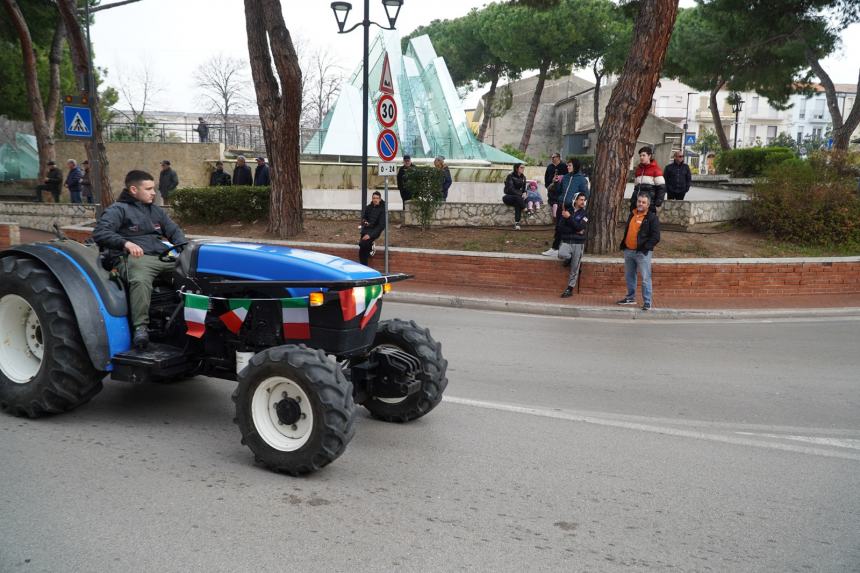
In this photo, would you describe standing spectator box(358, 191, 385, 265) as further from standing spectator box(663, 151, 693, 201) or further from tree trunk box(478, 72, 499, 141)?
tree trunk box(478, 72, 499, 141)

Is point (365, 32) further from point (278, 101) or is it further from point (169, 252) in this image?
point (169, 252)

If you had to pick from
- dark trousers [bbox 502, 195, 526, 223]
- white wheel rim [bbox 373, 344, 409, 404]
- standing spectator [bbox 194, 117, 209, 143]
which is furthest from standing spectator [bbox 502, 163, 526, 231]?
standing spectator [bbox 194, 117, 209, 143]

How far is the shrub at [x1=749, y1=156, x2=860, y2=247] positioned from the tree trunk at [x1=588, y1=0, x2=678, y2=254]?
13.7 ft

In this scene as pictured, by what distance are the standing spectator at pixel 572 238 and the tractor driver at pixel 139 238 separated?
803 cm

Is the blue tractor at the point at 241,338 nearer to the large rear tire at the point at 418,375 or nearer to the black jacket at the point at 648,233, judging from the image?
the large rear tire at the point at 418,375

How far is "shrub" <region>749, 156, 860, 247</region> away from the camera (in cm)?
1527

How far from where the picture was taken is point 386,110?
1211cm

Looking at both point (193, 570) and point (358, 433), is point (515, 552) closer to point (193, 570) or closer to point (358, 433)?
point (193, 570)

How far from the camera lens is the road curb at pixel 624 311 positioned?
11.8 metres

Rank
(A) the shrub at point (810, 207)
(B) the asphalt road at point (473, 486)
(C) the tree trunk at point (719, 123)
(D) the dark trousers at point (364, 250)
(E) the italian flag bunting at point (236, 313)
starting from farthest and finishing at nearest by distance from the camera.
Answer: (C) the tree trunk at point (719, 123) < (A) the shrub at point (810, 207) < (D) the dark trousers at point (364, 250) < (E) the italian flag bunting at point (236, 313) < (B) the asphalt road at point (473, 486)

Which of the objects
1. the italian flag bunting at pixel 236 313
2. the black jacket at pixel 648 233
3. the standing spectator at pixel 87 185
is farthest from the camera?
the standing spectator at pixel 87 185

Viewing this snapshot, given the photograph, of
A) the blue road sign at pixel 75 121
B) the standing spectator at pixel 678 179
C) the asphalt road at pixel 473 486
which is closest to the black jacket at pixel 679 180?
the standing spectator at pixel 678 179

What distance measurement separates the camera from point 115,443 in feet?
16.8

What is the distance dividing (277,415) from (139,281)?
1633 millimetres
